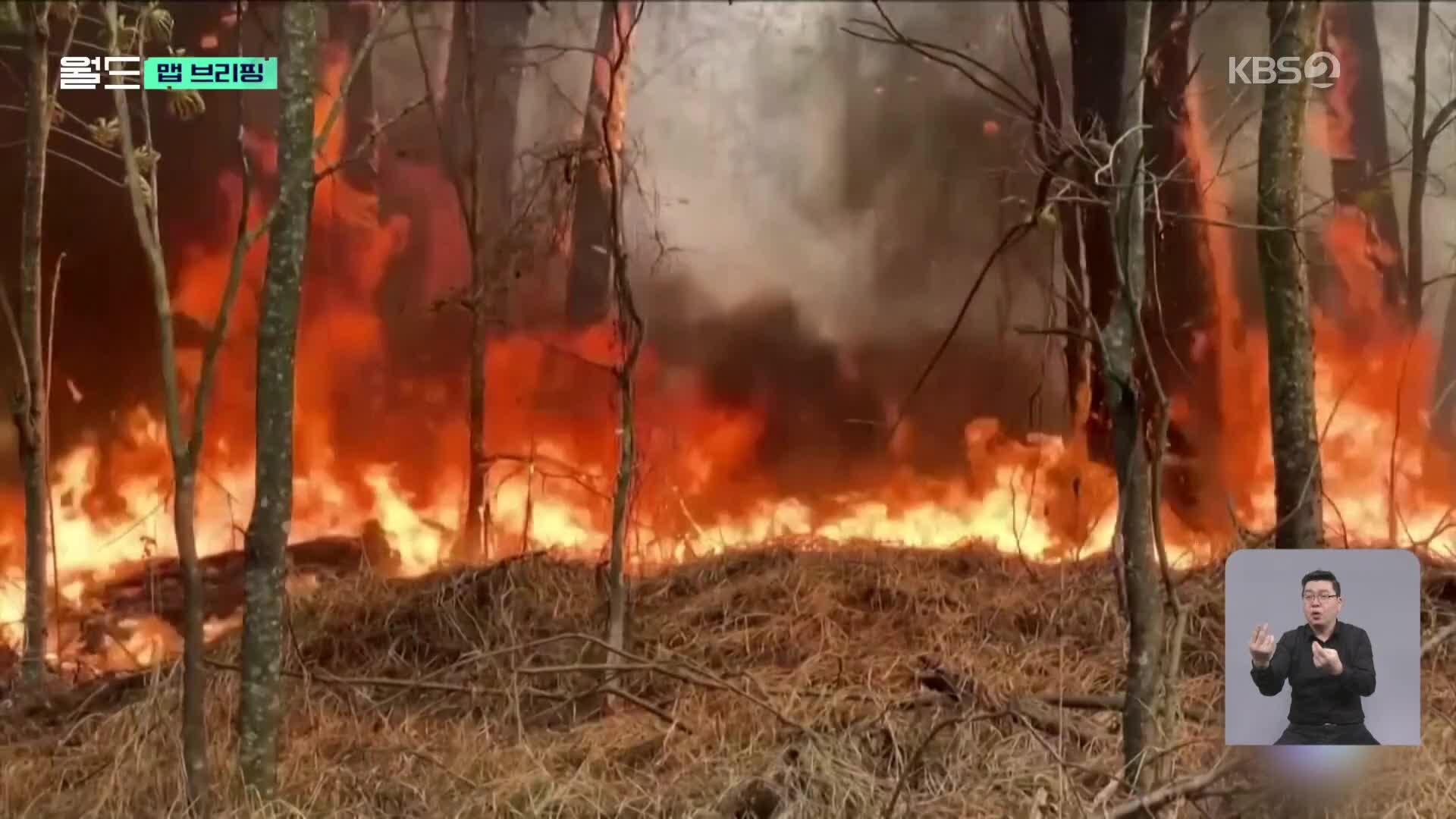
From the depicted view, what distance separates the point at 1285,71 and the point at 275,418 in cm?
255

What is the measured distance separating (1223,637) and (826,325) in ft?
7.19

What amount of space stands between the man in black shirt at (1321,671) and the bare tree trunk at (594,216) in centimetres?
280

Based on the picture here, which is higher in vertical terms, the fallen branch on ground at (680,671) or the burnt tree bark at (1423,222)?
the burnt tree bark at (1423,222)

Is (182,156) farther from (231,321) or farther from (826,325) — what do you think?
(826,325)

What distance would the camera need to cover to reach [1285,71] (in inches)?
102

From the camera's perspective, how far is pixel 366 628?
3.64 meters

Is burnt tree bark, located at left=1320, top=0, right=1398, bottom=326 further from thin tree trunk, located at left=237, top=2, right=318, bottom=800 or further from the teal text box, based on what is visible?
A: the teal text box

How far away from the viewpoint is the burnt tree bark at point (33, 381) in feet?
11.4

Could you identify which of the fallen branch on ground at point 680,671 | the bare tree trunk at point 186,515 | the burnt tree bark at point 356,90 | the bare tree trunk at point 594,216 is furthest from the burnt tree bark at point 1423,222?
the burnt tree bark at point 356,90

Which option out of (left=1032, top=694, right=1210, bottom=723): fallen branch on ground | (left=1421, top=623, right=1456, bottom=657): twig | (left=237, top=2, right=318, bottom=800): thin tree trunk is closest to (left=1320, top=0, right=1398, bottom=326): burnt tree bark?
(left=1421, top=623, right=1456, bottom=657): twig

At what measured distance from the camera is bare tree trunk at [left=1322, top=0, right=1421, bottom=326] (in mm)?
3662

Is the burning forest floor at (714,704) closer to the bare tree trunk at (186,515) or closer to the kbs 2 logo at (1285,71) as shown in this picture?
the bare tree trunk at (186,515)

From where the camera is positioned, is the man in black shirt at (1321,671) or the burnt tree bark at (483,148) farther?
the burnt tree bark at (483,148)

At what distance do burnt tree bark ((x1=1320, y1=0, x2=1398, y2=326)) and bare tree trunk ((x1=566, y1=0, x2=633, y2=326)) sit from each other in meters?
2.60
